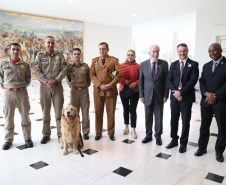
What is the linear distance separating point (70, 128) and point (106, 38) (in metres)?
12.8

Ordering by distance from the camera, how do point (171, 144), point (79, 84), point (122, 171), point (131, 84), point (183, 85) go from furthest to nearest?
point (131, 84), point (79, 84), point (171, 144), point (183, 85), point (122, 171)

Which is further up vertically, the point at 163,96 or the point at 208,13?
the point at 208,13

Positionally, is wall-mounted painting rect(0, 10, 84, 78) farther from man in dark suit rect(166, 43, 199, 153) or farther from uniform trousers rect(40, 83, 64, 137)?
man in dark suit rect(166, 43, 199, 153)

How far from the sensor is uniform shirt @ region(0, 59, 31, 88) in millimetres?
3369

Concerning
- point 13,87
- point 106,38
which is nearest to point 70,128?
point 13,87

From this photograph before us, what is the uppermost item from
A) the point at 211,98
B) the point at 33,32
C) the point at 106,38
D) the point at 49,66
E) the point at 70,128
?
the point at 106,38

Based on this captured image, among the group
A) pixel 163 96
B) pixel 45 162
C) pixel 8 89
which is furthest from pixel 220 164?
pixel 8 89

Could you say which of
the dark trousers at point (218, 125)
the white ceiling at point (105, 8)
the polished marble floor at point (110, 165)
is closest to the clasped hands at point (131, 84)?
the polished marble floor at point (110, 165)

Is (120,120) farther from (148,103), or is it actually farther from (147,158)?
(147,158)

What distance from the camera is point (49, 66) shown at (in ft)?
11.8

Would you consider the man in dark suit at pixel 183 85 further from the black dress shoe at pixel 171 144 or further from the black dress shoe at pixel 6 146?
the black dress shoe at pixel 6 146

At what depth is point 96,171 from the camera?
275 centimetres

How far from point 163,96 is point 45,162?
2147mm

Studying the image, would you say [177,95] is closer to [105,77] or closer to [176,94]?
[176,94]
